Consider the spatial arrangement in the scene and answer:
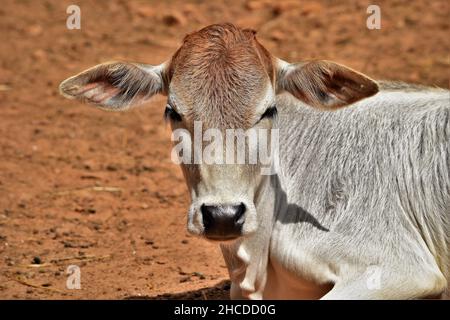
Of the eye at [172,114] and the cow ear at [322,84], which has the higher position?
the cow ear at [322,84]

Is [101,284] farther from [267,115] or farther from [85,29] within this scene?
[85,29]

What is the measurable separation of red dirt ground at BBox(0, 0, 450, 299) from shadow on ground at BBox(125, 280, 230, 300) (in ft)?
0.06

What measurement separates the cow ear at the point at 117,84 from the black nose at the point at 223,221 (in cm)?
134

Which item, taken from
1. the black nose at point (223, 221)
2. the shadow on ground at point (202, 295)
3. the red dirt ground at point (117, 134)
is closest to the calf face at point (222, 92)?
the black nose at point (223, 221)

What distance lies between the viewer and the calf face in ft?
22.7

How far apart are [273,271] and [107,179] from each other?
13.9 feet

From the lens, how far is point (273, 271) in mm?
7879

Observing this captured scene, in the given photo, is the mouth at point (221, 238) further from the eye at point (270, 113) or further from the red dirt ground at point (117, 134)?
the red dirt ground at point (117, 134)

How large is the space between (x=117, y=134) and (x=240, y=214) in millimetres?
6260

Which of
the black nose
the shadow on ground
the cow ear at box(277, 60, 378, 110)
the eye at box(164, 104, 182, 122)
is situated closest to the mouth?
the black nose

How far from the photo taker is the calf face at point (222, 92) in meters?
6.93

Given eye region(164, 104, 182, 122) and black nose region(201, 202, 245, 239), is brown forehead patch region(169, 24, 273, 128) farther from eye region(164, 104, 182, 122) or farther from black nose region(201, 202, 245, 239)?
black nose region(201, 202, 245, 239)

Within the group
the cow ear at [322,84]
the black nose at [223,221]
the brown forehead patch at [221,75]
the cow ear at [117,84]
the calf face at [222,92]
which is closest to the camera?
the black nose at [223,221]

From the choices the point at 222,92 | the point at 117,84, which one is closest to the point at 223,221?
the point at 222,92
